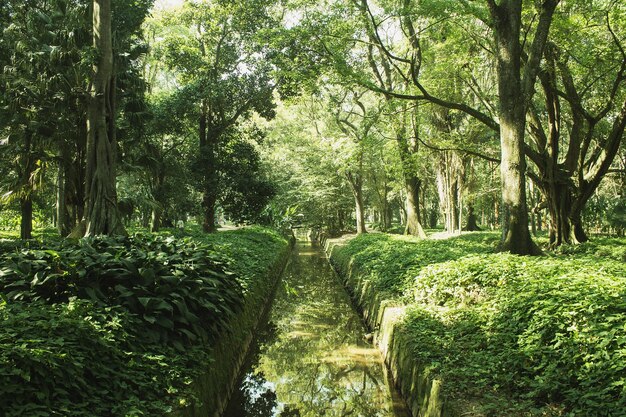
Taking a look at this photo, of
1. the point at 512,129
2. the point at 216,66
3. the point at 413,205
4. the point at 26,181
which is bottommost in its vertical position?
the point at 413,205

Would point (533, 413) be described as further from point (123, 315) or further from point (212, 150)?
point (212, 150)

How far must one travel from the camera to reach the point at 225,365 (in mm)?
5977

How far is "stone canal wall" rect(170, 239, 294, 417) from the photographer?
4594mm

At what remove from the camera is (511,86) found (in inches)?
361

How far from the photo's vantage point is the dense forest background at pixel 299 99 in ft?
32.7

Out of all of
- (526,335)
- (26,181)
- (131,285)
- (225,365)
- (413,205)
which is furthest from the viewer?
(413,205)

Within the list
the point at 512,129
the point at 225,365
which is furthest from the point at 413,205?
the point at 225,365

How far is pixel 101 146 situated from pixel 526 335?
9.33 m

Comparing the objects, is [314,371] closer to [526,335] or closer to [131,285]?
[131,285]

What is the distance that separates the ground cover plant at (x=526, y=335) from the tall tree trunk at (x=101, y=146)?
6.88 m

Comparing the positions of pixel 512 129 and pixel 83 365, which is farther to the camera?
pixel 512 129

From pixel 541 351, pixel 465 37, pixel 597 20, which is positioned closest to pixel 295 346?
pixel 541 351

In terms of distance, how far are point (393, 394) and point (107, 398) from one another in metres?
4.01

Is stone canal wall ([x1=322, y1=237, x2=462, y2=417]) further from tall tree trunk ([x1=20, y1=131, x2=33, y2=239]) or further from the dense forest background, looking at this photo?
tall tree trunk ([x1=20, y1=131, x2=33, y2=239])
